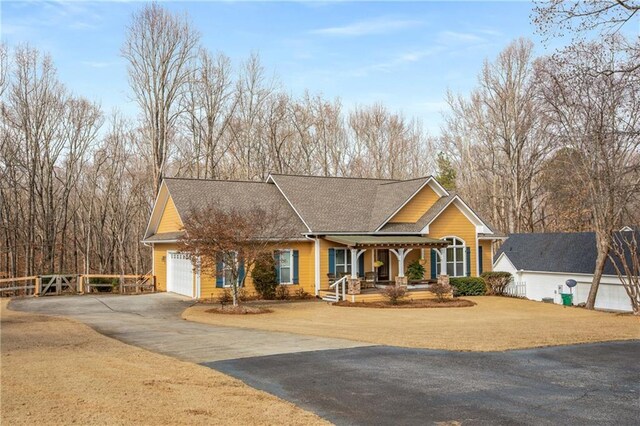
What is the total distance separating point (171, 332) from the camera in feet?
53.1

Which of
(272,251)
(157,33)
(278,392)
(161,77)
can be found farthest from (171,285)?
(278,392)

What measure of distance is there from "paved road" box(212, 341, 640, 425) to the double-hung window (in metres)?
14.3

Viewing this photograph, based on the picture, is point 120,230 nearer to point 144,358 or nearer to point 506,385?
point 144,358

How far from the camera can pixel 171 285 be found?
29.6 m

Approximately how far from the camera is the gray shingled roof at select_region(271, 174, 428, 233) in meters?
28.9

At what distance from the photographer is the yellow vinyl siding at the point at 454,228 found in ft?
98.5

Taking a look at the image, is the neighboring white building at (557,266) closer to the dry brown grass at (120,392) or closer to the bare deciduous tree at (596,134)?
the bare deciduous tree at (596,134)

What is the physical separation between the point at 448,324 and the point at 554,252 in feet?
69.8

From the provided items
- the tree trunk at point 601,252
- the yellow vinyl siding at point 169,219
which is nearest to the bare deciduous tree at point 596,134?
the tree trunk at point 601,252

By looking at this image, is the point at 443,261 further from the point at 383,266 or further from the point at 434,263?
the point at 383,266

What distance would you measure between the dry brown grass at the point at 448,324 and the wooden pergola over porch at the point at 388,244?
3010 mm

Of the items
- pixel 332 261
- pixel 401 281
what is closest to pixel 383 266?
pixel 401 281

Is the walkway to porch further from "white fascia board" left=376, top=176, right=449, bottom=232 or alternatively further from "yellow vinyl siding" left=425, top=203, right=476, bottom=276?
"white fascia board" left=376, top=176, right=449, bottom=232

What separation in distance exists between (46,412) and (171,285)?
2246 centimetres
